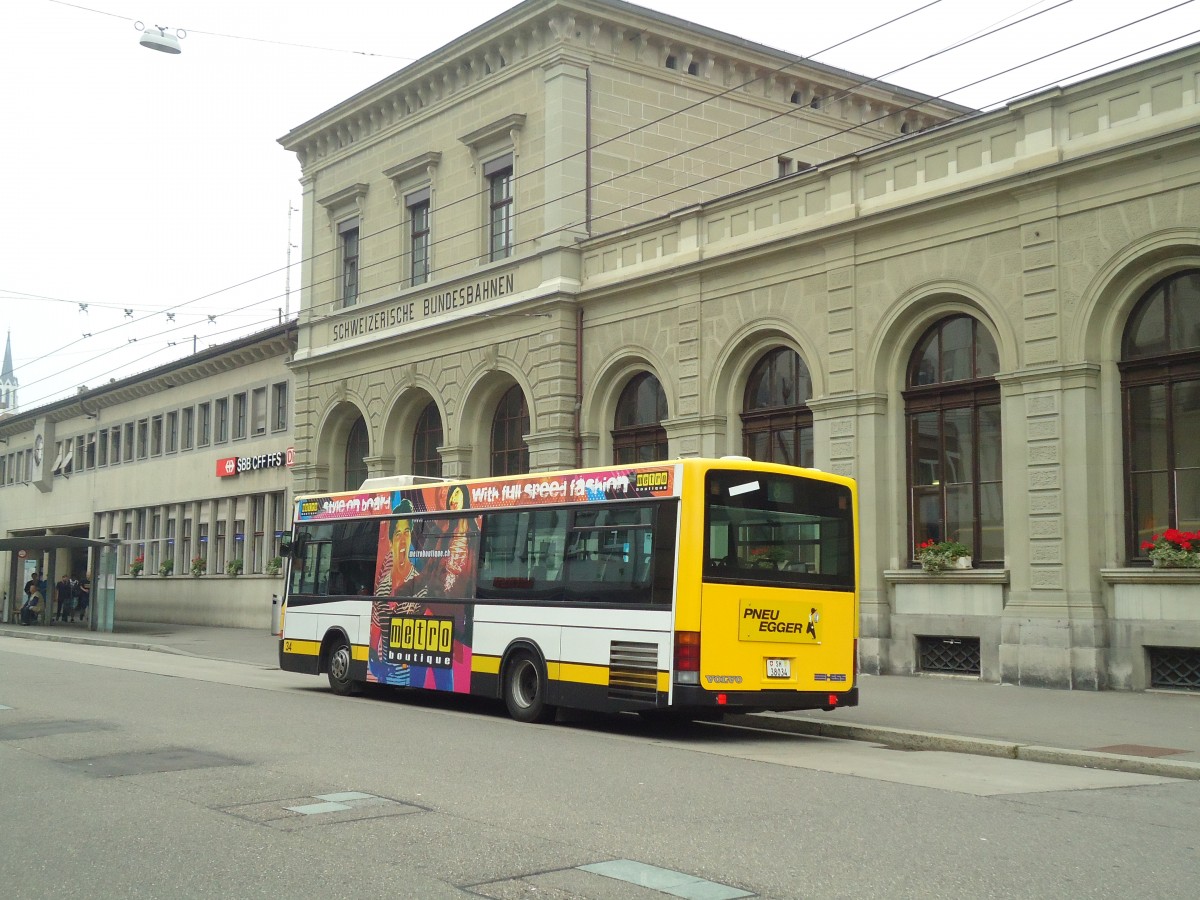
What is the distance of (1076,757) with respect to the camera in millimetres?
12727

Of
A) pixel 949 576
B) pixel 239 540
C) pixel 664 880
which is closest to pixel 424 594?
pixel 949 576

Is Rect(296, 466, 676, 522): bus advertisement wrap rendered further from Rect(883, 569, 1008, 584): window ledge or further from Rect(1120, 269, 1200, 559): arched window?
Rect(1120, 269, 1200, 559): arched window

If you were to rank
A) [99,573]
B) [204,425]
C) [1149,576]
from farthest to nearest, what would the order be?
[204,425] → [99,573] → [1149,576]

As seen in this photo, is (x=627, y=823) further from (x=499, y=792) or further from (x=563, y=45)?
(x=563, y=45)

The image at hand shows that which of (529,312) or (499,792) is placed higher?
(529,312)

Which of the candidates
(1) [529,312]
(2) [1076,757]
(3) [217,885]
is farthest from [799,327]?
(3) [217,885]

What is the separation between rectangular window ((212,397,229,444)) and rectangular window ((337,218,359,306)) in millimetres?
10102

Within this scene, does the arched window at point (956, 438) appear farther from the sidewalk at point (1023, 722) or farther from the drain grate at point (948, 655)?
the sidewalk at point (1023, 722)

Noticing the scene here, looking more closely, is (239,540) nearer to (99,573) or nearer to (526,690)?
(99,573)

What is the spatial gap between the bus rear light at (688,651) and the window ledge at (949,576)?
777 cm

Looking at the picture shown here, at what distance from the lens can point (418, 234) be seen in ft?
113

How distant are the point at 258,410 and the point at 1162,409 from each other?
101 feet

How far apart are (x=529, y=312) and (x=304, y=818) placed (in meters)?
21.4

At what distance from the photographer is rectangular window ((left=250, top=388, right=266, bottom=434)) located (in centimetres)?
4322
